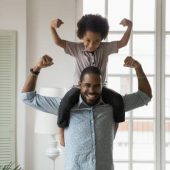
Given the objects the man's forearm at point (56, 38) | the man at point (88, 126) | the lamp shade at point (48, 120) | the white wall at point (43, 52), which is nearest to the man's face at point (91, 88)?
the man at point (88, 126)

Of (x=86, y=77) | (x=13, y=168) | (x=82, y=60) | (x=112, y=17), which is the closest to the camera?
(x=86, y=77)

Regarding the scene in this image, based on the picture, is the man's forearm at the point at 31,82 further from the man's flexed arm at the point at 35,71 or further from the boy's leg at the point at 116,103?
Result: the boy's leg at the point at 116,103

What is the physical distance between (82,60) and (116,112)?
12.1 inches

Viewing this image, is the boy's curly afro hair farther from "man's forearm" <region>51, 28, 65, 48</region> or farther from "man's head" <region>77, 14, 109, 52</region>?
"man's forearm" <region>51, 28, 65, 48</region>

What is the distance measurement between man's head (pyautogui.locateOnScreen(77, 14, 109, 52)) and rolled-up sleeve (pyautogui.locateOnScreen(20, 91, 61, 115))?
311 mm

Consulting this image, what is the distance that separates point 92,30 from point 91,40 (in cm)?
5

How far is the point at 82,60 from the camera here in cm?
150

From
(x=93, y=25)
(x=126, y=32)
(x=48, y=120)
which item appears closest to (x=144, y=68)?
(x=48, y=120)

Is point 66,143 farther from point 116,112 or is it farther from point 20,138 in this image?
point 20,138

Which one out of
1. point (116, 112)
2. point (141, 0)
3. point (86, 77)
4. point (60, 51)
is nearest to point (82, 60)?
point (86, 77)

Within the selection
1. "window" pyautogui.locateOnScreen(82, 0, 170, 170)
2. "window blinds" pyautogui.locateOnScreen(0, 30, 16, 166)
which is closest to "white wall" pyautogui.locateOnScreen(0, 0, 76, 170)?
"window blinds" pyautogui.locateOnScreen(0, 30, 16, 166)

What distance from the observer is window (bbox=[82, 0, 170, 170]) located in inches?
104

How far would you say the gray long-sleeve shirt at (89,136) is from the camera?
1316 mm

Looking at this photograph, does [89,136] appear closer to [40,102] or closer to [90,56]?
[40,102]
